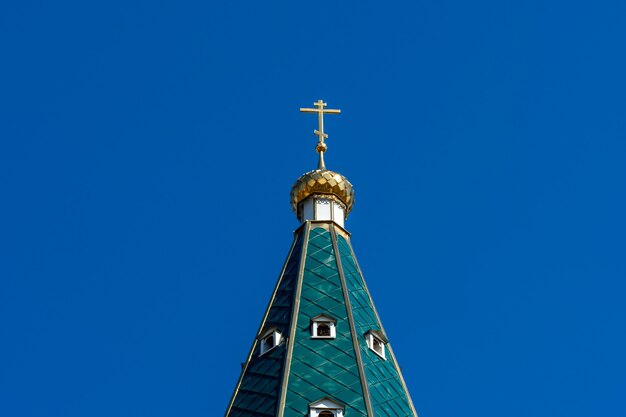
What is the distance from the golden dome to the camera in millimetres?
33594

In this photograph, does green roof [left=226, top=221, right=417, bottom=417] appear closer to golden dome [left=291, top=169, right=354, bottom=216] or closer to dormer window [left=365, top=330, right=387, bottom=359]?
dormer window [left=365, top=330, right=387, bottom=359]

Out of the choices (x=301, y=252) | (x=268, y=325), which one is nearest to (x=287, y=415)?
(x=268, y=325)

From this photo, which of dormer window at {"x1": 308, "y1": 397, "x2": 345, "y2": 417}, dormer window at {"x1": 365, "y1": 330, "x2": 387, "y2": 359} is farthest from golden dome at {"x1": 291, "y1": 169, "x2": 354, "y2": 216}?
dormer window at {"x1": 308, "y1": 397, "x2": 345, "y2": 417}

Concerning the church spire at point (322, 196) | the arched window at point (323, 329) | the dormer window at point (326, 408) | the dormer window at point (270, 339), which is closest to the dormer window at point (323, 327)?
the arched window at point (323, 329)

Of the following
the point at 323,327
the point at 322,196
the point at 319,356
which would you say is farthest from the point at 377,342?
the point at 322,196

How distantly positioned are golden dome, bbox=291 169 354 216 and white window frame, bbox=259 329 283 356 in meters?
5.14

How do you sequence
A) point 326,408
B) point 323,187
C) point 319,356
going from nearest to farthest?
1. point 326,408
2. point 319,356
3. point 323,187

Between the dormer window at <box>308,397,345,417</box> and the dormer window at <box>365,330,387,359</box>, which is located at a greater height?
the dormer window at <box>365,330,387,359</box>

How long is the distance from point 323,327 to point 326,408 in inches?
107

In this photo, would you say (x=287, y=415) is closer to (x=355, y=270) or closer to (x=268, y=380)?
(x=268, y=380)

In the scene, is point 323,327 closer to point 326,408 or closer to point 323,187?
point 326,408

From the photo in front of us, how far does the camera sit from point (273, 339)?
29.0m

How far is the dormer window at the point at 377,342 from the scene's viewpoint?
29.0 meters

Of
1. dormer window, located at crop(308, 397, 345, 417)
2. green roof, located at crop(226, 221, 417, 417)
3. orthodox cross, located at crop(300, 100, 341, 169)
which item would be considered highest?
orthodox cross, located at crop(300, 100, 341, 169)
